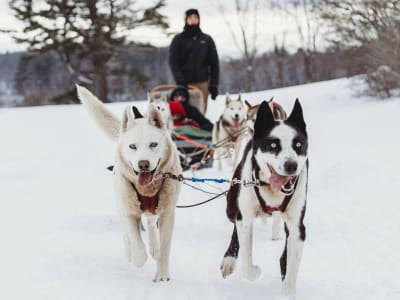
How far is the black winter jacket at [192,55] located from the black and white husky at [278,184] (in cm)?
482

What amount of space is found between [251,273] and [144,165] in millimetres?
789

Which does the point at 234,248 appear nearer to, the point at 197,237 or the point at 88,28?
the point at 197,237

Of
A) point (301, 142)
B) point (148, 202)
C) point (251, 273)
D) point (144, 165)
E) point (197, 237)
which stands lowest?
point (197, 237)

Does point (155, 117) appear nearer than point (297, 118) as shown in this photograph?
No

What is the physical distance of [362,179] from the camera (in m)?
6.34

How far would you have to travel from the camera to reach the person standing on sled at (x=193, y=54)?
7.73m

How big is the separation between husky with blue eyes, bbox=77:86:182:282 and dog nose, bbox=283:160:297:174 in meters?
0.80

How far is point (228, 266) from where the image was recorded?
3215mm

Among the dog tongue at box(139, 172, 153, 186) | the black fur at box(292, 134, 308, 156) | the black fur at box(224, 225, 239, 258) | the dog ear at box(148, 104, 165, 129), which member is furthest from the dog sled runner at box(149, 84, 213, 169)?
the black fur at box(292, 134, 308, 156)

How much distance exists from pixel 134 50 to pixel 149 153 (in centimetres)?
2225

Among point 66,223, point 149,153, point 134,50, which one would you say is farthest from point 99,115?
point 134,50

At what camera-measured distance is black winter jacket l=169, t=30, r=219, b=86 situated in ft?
25.4

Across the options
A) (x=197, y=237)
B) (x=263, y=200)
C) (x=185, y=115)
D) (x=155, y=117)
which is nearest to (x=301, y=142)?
(x=263, y=200)

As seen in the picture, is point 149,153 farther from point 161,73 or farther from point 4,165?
point 161,73
